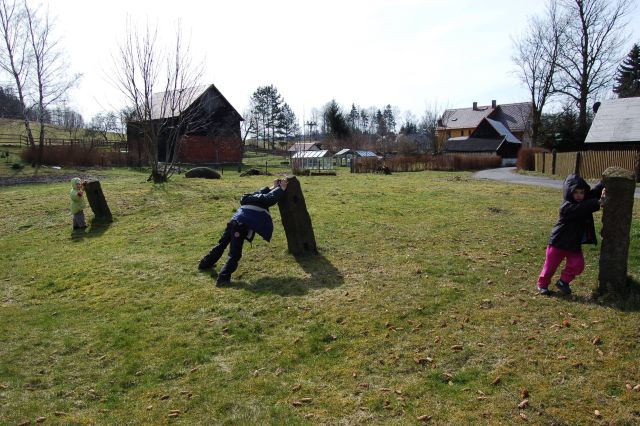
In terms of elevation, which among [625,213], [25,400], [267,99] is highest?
[267,99]

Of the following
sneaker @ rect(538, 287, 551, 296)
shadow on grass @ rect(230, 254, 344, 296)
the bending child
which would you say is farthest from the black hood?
the bending child

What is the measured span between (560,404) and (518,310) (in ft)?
6.63

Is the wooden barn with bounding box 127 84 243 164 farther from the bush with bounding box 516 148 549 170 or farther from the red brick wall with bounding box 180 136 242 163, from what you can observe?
the bush with bounding box 516 148 549 170

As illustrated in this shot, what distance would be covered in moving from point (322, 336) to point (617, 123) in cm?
3166

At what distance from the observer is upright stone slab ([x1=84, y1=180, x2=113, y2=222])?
512 inches

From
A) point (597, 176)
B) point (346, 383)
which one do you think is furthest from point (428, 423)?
point (597, 176)

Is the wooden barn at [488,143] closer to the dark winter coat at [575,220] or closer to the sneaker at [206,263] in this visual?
the dark winter coat at [575,220]

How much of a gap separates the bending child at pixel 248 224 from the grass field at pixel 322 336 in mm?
352

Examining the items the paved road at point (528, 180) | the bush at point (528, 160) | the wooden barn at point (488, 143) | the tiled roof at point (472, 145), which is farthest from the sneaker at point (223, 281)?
the tiled roof at point (472, 145)

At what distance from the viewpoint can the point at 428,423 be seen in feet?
12.0

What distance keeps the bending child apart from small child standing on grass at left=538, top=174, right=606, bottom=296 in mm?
4077

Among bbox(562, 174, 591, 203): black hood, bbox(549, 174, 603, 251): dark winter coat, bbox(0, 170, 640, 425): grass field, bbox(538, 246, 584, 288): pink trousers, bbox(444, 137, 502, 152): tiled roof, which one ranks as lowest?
bbox(0, 170, 640, 425): grass field

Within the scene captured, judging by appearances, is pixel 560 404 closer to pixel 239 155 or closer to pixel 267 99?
pixel 239 155

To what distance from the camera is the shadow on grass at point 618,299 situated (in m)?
5.57
